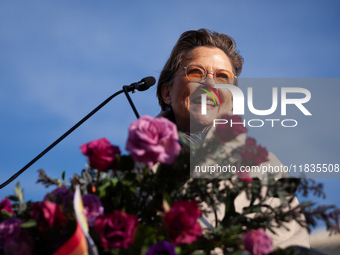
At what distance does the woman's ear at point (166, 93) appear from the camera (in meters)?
2.51

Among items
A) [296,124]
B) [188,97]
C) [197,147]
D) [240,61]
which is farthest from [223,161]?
[240,61]

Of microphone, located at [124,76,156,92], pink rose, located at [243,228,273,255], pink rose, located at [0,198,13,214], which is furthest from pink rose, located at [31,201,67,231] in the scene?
microphone, located at [124,76,156,92]

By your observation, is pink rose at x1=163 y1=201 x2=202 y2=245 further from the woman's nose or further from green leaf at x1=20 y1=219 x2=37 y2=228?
the woman's nose

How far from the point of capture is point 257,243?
60 centimetres

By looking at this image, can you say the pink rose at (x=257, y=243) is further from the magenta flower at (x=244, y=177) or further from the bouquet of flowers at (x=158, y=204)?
the magenta flower at (x=244, y=177)

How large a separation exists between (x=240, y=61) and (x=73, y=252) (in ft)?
7.56

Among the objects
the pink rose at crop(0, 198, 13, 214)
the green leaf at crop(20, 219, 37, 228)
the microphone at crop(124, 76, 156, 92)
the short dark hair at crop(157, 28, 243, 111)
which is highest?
the short dark hair at crop(157, 28, 243, 111)

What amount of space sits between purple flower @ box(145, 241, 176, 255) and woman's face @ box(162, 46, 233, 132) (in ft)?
5.24

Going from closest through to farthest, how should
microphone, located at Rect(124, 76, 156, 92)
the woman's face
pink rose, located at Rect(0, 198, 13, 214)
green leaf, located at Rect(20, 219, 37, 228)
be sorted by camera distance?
green leaf, located at Rect(20, 219, 37, 228)
pink rose, located at Rect(0, 198, 13, 214)
microphone, located at Rect(124, 76, 156, 92)
the woman's face

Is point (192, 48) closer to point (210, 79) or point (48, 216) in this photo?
point (210, 79)

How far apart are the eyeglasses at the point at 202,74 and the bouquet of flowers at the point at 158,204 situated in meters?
1.55

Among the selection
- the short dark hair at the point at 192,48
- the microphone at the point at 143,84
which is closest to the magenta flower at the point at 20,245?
Result: the microphone at the point at 143,84

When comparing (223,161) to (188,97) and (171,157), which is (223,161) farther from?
(188,97)

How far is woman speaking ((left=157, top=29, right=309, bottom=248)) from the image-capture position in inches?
86.7
